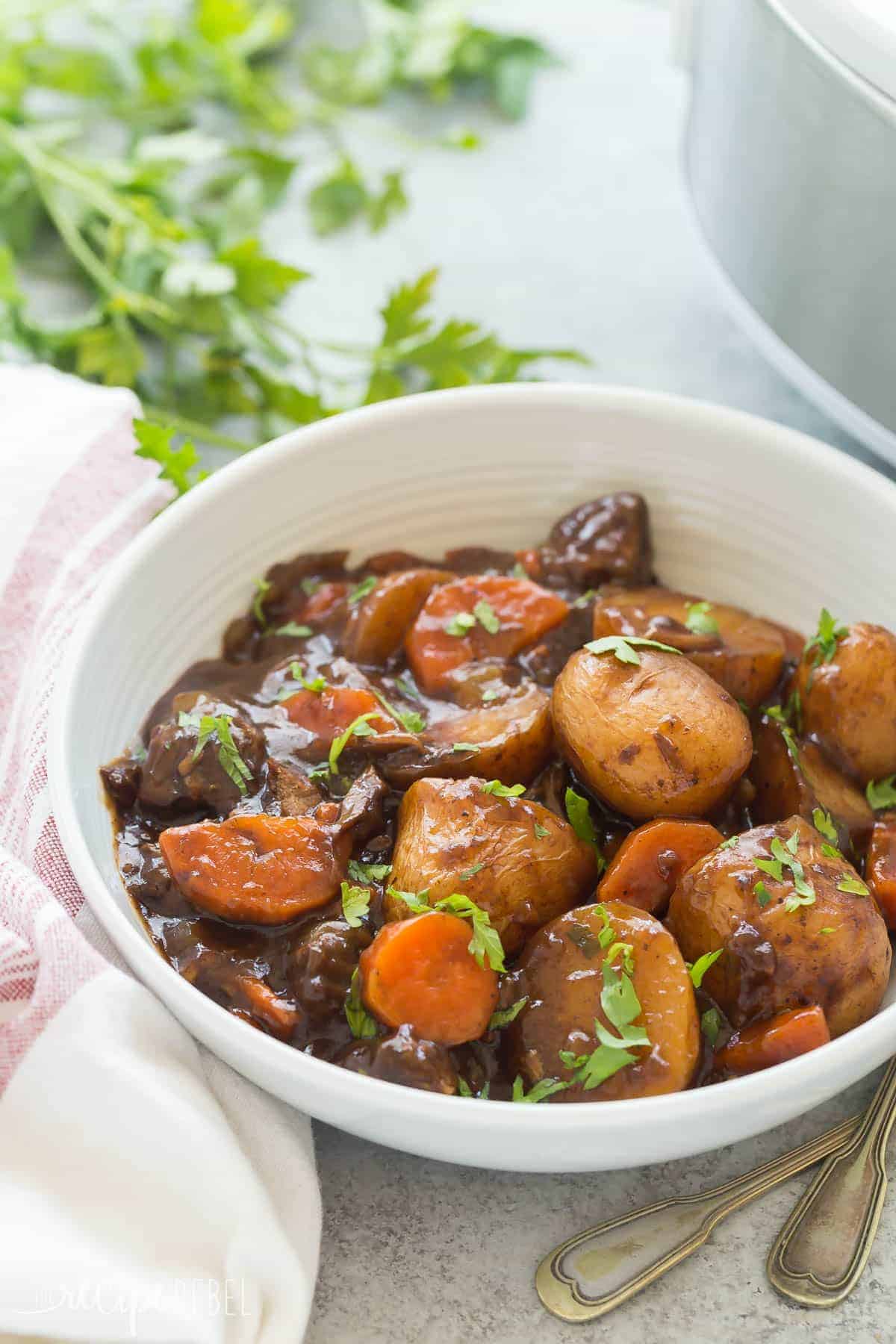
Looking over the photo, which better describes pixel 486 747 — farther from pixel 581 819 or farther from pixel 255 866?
pixel 255 866

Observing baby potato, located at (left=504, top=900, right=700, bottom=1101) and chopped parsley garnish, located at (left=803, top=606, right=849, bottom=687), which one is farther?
chopped parsley garnish, located at (left=803, top=606, right=849, bottom=687)

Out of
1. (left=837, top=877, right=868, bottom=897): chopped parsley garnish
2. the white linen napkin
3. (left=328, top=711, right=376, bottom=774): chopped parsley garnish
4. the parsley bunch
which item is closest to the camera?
the white linen napkin

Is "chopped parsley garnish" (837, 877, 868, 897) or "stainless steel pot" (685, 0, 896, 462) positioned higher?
"stainless steel pot" (685, 0, 896, 462)

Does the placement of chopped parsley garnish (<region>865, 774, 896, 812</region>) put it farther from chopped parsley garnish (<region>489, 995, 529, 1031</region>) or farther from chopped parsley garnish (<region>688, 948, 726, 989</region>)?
chopped parsley garnish (<region>489, 995, 529, 1031</region>)

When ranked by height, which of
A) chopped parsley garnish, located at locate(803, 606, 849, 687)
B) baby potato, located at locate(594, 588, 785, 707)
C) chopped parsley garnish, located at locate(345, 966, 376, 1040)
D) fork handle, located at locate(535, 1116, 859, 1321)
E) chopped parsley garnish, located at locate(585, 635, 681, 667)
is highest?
chopped parsley garnish, located at locate(585, 635, 681, 667)

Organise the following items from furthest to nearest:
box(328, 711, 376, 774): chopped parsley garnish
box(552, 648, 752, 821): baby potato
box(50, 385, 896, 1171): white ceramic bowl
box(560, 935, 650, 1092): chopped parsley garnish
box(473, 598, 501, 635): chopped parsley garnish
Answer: box(473, 598, 501, 635): chopped parsley garnish → box(50, 385, 896, 1171): white ceramic bowl → box(328, 711, 376, 774): chopped parsley garnish → box(552, 648, 752, 821): baby potato → box(560, 935, 650, 1092): chopped parsley garnish

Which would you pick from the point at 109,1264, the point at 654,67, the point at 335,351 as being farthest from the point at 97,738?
the point at 654,67

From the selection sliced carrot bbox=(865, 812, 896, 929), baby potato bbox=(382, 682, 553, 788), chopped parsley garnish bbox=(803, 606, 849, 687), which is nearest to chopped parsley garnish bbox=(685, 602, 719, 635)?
chopped parsley garnish bbox=(803, 606, 849, 687)

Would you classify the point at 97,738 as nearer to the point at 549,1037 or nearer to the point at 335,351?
the point at 549,1037
